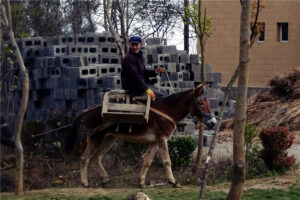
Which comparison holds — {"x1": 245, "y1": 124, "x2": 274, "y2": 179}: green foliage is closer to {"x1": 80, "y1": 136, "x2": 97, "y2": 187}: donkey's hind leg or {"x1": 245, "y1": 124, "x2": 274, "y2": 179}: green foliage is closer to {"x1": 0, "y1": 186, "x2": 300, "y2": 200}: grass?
{"x1": 0, "y1": 186, "x2": 300, "y2": 200}: grass

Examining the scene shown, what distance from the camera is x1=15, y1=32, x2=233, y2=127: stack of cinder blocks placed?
16.3 m

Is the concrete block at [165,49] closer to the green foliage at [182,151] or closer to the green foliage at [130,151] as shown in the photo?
the green foliage at [130,151]

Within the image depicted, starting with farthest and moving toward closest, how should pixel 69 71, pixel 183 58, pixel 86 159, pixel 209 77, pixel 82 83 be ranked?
pixel 209 77 → pixel 183 58 → pixel 69 71 → pixel 82 83 → pixel 86 159

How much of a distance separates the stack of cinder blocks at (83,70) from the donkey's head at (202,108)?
491 cm

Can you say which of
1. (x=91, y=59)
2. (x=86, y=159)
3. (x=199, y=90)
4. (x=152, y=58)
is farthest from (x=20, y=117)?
(x=152, y=58)

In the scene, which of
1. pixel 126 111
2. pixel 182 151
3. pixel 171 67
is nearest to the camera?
pixel 126 111

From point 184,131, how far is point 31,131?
379 cm

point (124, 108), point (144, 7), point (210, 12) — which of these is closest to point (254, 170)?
point (124, 108)

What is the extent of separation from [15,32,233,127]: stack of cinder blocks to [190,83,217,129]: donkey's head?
4.91m

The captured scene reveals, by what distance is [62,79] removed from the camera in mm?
16656

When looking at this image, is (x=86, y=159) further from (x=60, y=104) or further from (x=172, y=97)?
(x=60, y=104)

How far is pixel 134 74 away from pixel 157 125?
3.30 ft

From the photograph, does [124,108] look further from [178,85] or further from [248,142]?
[178,85]

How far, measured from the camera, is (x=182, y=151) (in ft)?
43.3
